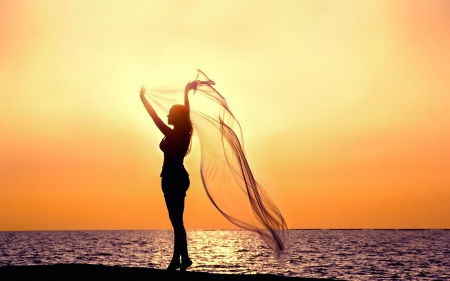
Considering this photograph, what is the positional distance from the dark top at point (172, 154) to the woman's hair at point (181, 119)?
184mm

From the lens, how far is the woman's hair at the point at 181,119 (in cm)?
1384

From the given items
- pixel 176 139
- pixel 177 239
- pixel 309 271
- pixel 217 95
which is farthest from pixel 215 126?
pixel 309 271

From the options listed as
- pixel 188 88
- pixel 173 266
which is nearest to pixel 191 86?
pixel 188 88

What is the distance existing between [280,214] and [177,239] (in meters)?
3.00

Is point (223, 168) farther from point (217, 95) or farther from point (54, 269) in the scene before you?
point (54, 269)

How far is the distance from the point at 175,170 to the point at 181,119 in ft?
3.78

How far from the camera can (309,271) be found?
67.5m

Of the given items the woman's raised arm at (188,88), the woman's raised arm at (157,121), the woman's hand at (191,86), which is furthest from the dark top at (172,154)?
the woman's hand at (191,86)

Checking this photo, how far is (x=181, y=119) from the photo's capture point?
13891 mm

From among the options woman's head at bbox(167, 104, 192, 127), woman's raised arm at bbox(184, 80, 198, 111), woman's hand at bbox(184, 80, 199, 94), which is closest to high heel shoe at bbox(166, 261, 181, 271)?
woman's head at bbox(167, 104, 192, 127)

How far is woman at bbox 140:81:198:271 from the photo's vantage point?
44.3ft

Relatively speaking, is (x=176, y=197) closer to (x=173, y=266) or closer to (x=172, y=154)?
(x=172, y=154)

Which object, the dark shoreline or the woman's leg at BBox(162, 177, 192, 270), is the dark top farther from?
the dark shoreline

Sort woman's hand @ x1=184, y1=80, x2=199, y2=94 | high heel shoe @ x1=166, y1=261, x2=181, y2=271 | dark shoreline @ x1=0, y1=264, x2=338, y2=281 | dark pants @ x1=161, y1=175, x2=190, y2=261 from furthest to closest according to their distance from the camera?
woman's hand @ x1=184, y1=80, x2=199, y2=94 → high heel shoe @ x1=166, y1=261, x2=181, y2=271 → dark pants @ x1=161, y1=175, x2=190, y2=261 → dark shoreline @ x1=0, y1=264, x2=338, y2=281
